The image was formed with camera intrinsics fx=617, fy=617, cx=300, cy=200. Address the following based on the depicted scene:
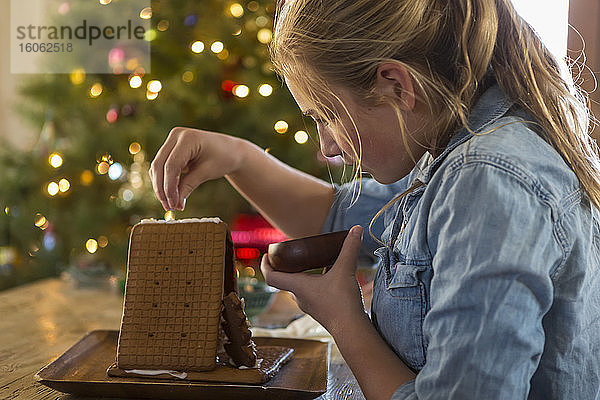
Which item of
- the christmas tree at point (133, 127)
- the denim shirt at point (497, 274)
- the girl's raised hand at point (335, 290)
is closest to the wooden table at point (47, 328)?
the girl's raised hand at point (335, 290)

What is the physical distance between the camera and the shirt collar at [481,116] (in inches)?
26.7

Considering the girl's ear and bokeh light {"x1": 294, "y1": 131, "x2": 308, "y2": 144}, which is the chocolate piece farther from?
bokeh light {"x1": 294, "y1": 131, "x2": 308, "y2": 144}

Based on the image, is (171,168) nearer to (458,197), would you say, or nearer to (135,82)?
(458,197)

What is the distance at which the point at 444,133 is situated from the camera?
2.37 ft

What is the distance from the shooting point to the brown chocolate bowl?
0.78 m

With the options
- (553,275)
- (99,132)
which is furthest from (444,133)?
(99,132)

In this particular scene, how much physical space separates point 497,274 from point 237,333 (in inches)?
14.7

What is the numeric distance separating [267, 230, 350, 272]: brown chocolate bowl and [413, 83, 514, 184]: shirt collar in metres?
0.14

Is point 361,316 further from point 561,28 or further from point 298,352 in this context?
point 561,28

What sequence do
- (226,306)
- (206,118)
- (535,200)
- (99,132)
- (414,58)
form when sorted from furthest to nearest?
(99,132), (206,118), (226,306), (414,58), (535,200)

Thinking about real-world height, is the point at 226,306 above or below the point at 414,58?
below

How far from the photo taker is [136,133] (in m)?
2.33

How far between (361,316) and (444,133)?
0.24m

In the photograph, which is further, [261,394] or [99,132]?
[99,132]
